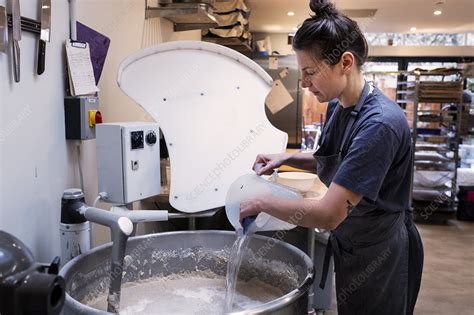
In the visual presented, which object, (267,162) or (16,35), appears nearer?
(16,35)

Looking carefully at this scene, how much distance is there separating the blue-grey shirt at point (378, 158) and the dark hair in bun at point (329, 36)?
0.17 metres

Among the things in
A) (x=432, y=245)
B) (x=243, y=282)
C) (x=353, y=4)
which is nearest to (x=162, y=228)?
(x=243, y=282)

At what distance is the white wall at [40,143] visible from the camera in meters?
1.23

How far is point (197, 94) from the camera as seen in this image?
180 cm

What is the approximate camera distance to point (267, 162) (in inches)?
66.8

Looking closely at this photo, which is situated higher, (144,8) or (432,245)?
(144,8)

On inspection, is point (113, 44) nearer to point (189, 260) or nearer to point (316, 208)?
point (189, 260)

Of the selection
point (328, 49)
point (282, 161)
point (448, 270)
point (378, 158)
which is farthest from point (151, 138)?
point (448, 270)

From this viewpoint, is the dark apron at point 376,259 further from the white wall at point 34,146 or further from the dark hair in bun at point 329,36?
the white wall at point 34,146

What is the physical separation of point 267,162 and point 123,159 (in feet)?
1.81

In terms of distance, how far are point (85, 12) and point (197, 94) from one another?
Result: 1.79ft

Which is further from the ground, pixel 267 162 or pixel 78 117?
pixel 78 117

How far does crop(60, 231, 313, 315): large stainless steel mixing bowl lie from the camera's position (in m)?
1.44

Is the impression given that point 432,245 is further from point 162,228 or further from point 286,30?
point 286,30
